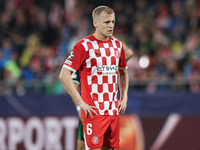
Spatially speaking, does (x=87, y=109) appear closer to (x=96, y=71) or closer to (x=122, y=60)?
(x=96, y=71)

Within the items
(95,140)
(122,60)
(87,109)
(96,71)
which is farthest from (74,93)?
(122,60)

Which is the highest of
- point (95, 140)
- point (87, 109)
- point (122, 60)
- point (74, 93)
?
point (122, 60)

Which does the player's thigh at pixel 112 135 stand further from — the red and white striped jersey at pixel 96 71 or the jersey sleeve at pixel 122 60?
the jersey sleeve at pixel 122 60

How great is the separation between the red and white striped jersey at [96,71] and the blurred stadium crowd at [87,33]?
4541mm

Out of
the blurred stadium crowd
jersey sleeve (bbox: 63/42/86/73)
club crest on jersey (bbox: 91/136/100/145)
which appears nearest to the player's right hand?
club crest on jersey (bbox: 91/136/100/145)

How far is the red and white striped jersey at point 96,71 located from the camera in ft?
18.3

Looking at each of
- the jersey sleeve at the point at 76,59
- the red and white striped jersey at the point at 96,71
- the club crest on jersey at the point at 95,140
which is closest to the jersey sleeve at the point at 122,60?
the red and white striped jersey at the point at 96,71

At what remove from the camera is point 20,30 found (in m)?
14.5

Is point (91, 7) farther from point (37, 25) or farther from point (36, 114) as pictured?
point (36, 114)

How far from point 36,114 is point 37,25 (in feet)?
18.8

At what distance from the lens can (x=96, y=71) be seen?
18.4 ft

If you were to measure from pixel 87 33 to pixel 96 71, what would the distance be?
784 centimetres

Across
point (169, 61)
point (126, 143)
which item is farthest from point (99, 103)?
point (169, 61)

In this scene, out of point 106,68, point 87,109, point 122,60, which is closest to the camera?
point 87,109
